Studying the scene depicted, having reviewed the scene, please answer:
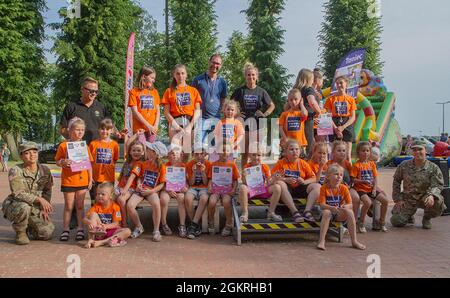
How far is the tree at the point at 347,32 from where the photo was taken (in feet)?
119

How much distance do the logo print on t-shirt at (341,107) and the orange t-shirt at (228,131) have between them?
74.7 inches

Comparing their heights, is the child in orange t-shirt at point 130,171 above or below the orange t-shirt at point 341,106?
below

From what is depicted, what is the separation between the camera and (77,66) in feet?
96.4

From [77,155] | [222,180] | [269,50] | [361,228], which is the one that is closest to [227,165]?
[222,180]

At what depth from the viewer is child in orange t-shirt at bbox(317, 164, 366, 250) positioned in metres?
5.83

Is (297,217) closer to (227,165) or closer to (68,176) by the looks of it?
(227,165)

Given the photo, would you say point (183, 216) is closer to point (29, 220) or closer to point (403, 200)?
point (29, 220)

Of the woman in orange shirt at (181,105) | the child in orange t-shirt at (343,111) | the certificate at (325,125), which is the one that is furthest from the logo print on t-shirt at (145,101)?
the child in orange t-shirt at (343,111)

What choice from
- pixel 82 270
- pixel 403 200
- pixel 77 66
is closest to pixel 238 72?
pixel 77 66

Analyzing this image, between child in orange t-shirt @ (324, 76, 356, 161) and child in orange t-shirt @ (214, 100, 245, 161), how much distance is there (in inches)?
72.5

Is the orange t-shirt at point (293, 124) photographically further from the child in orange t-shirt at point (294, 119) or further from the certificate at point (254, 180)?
the certificate at point (254, 180)

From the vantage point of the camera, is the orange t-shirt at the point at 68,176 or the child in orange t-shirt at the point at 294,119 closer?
the orange t-shirt at the point at 68,176

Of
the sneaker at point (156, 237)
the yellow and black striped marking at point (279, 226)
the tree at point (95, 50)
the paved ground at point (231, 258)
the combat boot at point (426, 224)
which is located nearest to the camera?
the paved ground at point (231, 258)

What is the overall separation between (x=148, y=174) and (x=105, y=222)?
3.11ft
